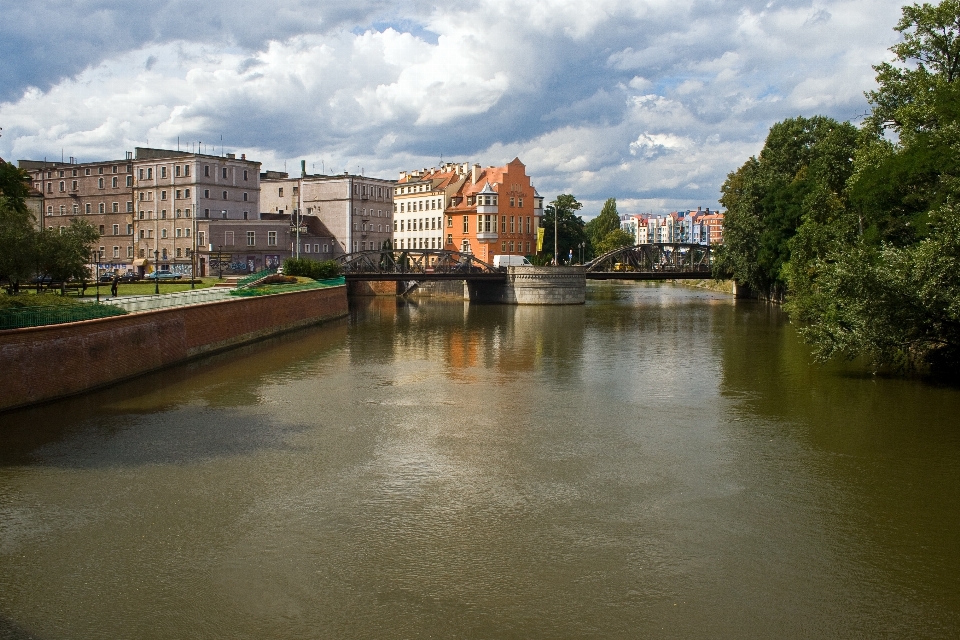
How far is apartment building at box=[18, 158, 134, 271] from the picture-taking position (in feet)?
262

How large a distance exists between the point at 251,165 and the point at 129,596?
240ft

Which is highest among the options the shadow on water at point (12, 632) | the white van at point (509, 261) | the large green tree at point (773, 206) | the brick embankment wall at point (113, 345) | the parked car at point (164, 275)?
the large green tree at point (773, 206)

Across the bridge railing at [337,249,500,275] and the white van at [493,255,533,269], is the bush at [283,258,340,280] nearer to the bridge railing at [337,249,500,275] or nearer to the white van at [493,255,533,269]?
the bridge railing at [337,249,500,275]

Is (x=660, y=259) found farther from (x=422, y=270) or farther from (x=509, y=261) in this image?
(x=422, y=270)

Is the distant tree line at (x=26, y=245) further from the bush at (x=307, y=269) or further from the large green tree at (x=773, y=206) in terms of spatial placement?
the large green tree at (x=773, y=206)

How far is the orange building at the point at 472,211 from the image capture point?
8850 cm

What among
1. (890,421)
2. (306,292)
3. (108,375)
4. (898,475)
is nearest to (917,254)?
(890,421)

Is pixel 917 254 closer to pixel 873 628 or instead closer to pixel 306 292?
pixel 873 628

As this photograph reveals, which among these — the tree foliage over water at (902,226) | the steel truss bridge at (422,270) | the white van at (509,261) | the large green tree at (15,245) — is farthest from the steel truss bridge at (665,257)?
the large green tree at (15,245)

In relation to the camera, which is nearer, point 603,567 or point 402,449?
point 603,567

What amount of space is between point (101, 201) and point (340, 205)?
22.4m

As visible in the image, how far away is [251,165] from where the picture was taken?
264ft

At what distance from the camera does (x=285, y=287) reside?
47656mm

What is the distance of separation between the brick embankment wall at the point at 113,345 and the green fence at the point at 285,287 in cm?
47
